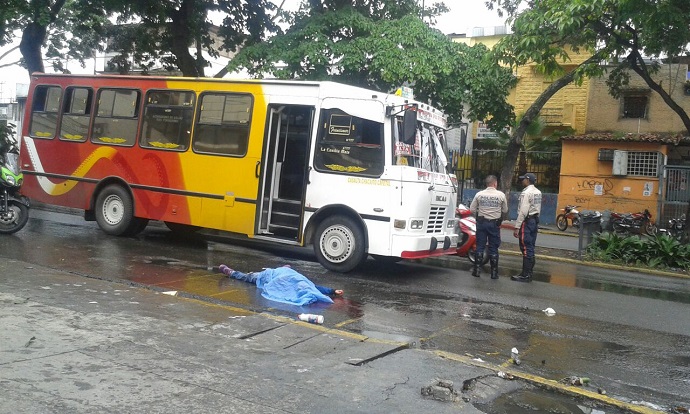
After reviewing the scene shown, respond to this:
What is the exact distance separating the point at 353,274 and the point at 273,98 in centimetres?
311

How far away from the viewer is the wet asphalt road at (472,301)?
598 cm

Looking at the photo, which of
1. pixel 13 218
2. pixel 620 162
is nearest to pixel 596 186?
pixel 620 162

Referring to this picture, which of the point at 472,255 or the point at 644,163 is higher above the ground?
the point at 644,163

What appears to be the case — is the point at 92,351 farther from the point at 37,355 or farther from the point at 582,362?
the point at 582,362

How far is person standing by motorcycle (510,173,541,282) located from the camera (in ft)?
33.7

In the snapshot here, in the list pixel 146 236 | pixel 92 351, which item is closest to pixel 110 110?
pixel 146 236

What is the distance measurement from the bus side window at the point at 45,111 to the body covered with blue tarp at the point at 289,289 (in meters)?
7.00

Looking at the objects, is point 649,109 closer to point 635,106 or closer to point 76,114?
point 635,106

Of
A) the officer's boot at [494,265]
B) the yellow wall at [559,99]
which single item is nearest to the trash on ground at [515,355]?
the officer's boot at [494,265]

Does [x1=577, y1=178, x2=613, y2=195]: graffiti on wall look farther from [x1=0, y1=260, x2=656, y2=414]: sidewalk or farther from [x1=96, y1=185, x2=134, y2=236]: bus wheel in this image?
[x1=0, y1=260, x2=656, y2=414]: sidewalk

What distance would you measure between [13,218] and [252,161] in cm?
456

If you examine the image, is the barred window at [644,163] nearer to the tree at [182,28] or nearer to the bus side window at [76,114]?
the tree at [182,28]

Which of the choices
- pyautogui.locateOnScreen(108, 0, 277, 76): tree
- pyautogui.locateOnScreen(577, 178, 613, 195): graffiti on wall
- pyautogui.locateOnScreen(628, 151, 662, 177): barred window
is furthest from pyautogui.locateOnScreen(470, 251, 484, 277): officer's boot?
pyautogui.locateOnScreen(628, 151, 662, 177): barred window

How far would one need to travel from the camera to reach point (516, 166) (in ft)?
83.9
